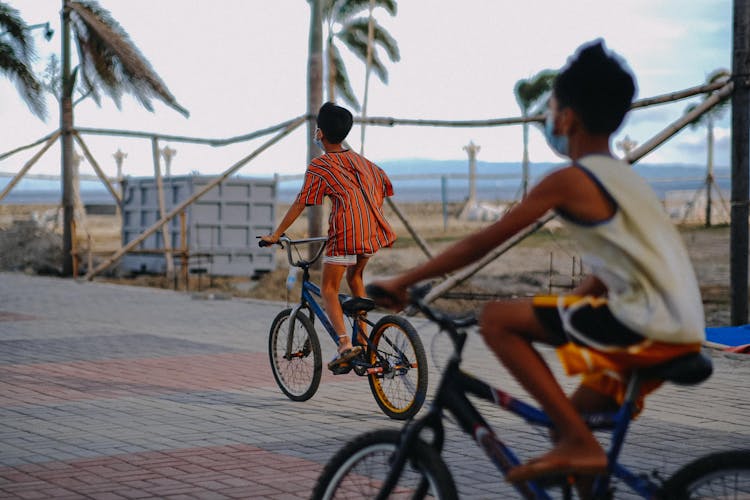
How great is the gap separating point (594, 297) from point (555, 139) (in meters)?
0.49

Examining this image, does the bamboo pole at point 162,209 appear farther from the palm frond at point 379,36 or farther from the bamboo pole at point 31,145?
the palm frond at point 379,36

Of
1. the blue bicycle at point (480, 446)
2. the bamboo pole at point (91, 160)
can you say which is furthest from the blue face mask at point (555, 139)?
the bamboo pole at point (91, 160)

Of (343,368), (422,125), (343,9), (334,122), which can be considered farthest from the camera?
(343,9)

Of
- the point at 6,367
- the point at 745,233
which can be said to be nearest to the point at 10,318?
the point at 6,367

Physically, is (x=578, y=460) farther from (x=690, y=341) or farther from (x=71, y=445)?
(x=71, y=445)

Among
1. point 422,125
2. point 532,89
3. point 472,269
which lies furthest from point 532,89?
point 472,269

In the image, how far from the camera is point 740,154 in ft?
32.8

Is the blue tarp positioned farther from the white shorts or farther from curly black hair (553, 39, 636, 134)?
curly black hair (553, 39, 636, 134)

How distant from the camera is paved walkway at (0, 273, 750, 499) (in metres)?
5.56

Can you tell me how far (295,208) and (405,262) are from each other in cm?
2027

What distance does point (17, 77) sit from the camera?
23578 mm

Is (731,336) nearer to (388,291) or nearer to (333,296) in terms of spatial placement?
(333,296)

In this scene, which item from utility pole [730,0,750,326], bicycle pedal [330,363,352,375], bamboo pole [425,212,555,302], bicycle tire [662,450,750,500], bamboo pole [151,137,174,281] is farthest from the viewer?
bamboo pole [151,137,174,281]

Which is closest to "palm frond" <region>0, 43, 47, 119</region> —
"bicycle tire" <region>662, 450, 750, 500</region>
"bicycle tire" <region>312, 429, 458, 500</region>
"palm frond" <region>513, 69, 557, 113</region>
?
"bicycle tire" <region>312, 429, 458, 500</region>
